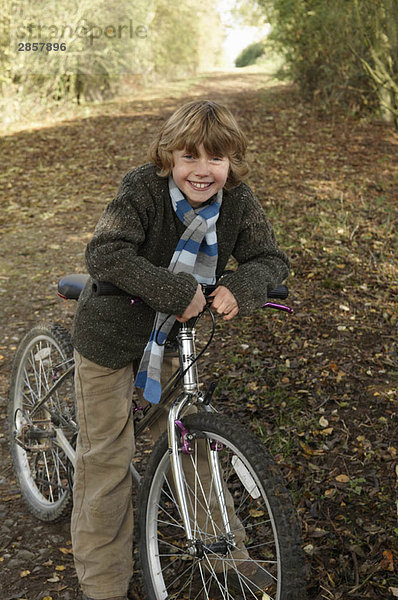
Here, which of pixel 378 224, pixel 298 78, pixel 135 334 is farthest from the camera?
pixel 298 78

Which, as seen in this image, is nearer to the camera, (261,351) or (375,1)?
(261,351)

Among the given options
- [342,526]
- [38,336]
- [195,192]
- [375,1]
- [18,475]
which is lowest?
[18,475]

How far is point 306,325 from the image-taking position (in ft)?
15.4

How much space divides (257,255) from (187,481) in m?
0.90

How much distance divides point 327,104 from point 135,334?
10587 millimetres

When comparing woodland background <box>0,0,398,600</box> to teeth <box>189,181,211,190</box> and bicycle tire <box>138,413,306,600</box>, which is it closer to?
bicycle tire <box>138,413,306,600</box>

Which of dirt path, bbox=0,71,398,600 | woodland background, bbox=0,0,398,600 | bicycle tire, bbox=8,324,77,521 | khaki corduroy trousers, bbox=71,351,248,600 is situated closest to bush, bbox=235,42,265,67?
woodland background, bbox=0,0,398,600

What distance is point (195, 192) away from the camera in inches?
87.5

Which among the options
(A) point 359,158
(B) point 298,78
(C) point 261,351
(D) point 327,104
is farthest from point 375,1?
(C) point 261,351

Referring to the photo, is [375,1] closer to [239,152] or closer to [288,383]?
[288,383]

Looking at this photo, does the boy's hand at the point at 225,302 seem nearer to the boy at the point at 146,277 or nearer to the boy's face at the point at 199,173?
the boy at the point at 146,277

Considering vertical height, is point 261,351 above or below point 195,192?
below

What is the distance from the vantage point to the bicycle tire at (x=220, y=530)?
191cm

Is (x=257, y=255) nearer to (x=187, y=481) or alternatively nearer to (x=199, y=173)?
(x=199, y=173)
